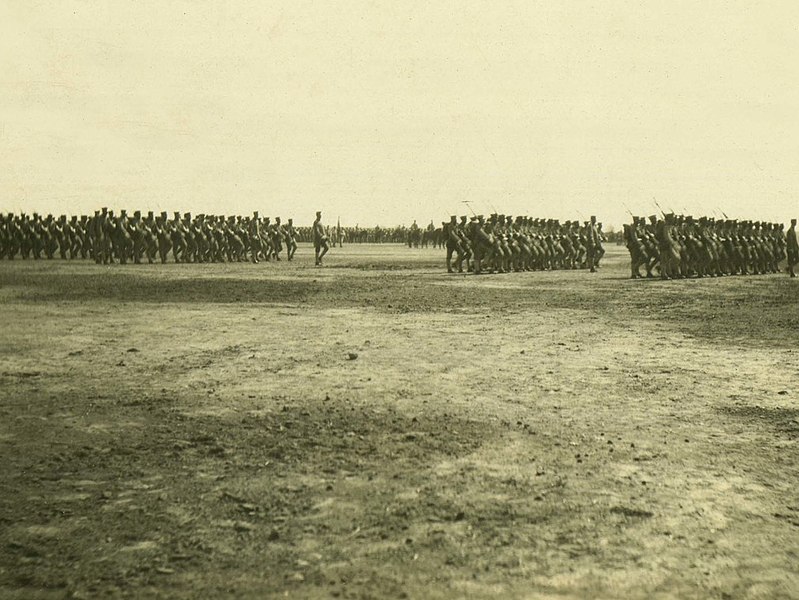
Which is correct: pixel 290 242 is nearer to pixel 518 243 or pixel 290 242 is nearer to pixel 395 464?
pixel 518 243

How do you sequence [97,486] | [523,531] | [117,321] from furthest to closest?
[117,321] < [97,486] < [523,531]

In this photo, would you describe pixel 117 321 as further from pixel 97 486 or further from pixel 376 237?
pixel 376 237

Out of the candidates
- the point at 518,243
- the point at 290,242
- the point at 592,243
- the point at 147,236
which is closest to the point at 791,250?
the point at 592,243

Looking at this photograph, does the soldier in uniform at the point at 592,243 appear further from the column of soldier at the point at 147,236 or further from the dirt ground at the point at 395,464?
the dirt ground at the point at 395,464

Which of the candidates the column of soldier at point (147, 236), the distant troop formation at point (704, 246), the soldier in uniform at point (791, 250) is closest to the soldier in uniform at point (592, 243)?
the distant troop formation at point (704, 246)

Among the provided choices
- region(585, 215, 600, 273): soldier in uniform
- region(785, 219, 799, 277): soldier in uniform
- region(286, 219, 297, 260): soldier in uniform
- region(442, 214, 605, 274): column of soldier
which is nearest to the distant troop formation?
region(785, 219, 799, 277): soldier in uniform

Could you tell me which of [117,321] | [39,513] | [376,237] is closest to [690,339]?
[117,321]

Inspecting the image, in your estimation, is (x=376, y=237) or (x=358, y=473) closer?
(x=358, y=473)
